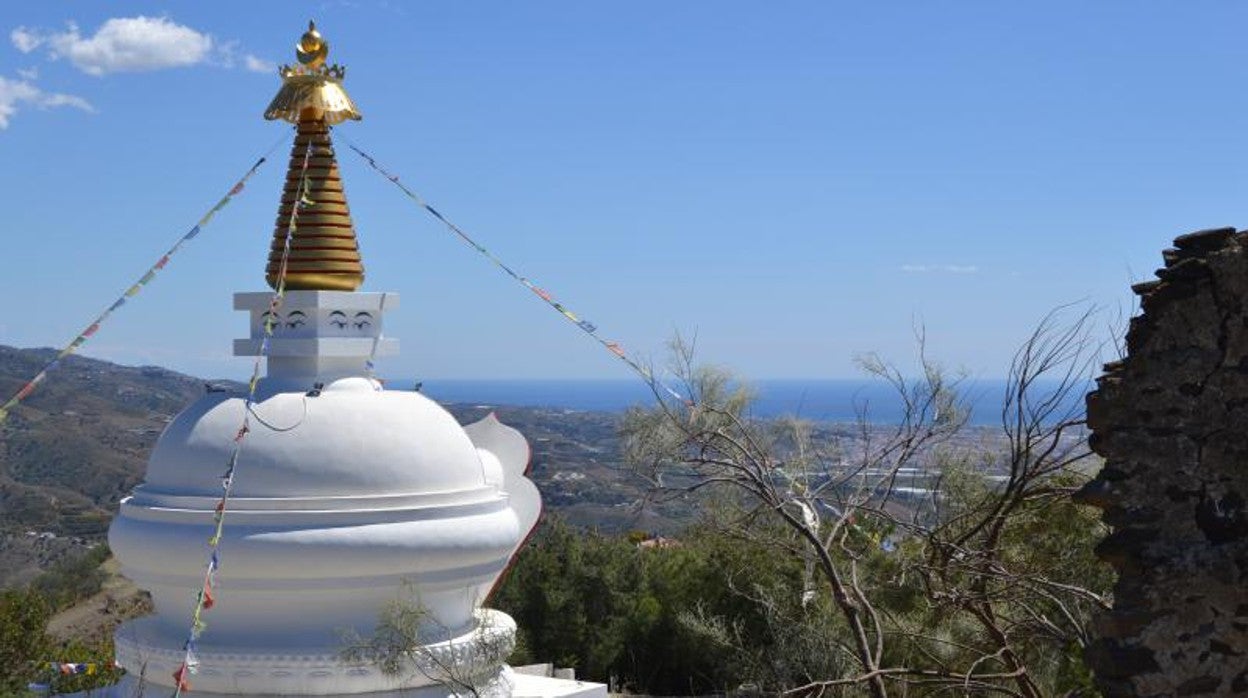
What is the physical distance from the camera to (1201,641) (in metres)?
6.61

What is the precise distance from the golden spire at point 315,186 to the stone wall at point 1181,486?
26.5ft

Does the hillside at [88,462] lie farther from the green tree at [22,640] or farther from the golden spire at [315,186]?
the golden spire at [315,186]

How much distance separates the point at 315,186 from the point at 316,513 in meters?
3.42

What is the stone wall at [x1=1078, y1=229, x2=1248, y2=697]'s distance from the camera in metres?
6.60

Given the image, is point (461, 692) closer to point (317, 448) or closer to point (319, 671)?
point (319, 671)

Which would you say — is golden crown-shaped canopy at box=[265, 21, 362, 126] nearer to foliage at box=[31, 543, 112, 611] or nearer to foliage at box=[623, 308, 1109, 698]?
foliage at box=[623, 308, 1109, 698]

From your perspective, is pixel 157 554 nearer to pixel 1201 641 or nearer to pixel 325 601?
pixel 325 601

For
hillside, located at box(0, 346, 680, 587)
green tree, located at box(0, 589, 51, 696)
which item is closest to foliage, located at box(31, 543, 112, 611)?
hillside, located at box(0, 346, 680, 587)

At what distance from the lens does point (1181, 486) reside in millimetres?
6703

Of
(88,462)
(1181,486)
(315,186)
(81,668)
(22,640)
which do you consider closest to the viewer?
(1181,486)

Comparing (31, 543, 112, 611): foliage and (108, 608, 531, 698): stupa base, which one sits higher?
(108, 608, 531, 698): stupa base

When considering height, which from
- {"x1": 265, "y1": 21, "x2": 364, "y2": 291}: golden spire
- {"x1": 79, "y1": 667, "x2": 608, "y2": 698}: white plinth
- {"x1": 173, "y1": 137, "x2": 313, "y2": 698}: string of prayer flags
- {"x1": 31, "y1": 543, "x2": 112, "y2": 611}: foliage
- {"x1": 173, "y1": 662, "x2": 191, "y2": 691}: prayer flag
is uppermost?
{"x1": 265, "y1": 21, "x2": 364, "y2": 291}: golden spire

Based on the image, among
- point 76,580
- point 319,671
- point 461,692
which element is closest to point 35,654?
point 319,671

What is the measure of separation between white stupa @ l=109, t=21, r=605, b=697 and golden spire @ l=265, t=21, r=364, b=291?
0.06 feet
